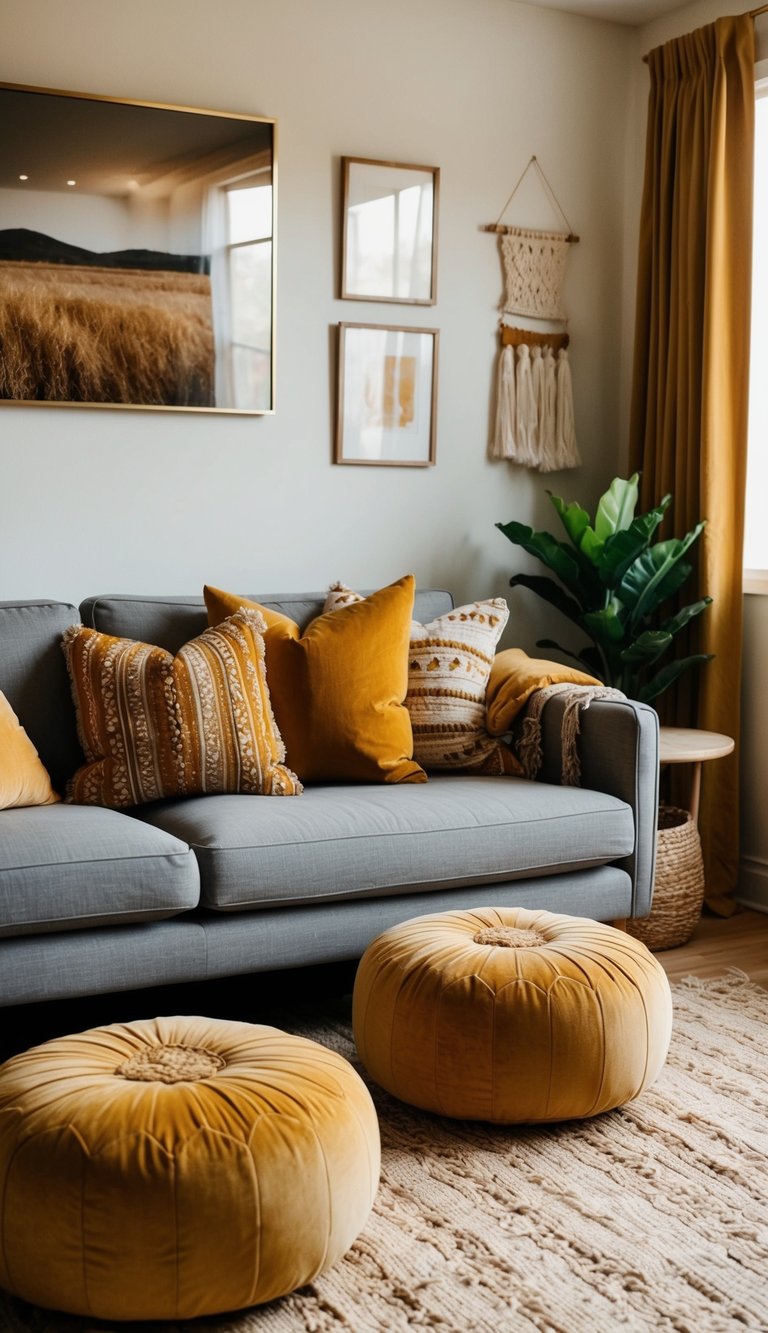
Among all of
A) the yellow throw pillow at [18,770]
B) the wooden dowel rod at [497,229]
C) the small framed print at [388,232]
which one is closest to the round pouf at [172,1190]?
the yellow throw pillow at [18,770]

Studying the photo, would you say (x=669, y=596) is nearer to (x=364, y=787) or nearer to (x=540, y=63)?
(x=364, y=787)

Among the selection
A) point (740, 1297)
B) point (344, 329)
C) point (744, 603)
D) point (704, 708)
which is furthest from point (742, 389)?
point (740, 1297)

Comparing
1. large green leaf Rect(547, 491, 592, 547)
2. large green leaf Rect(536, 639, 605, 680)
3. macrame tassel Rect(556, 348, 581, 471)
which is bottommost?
large green leaf Rect(536, 639, 605, 680)

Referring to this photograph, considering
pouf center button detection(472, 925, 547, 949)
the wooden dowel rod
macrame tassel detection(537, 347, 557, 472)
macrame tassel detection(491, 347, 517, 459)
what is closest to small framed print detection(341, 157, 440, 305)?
the wooden dowel rod

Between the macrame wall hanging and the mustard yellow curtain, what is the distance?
0.27 m

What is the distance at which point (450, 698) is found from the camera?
3.22 metres

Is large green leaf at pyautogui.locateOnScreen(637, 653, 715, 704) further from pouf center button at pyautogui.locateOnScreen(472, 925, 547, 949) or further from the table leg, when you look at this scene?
pouf center button at pyautogui.locateOnScreen(472, 925, 547, 949)

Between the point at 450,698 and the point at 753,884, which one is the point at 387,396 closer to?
the point at 450,698

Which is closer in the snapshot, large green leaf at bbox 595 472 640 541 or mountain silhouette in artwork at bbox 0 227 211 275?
mountain silhouette in artwork at bbox 0 227 211 275

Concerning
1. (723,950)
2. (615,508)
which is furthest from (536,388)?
(723,950)

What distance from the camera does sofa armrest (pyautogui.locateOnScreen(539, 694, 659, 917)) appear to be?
2975 mm

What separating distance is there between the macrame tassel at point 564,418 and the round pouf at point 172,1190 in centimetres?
271

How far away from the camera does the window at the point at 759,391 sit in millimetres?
3699

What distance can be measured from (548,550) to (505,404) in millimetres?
566
